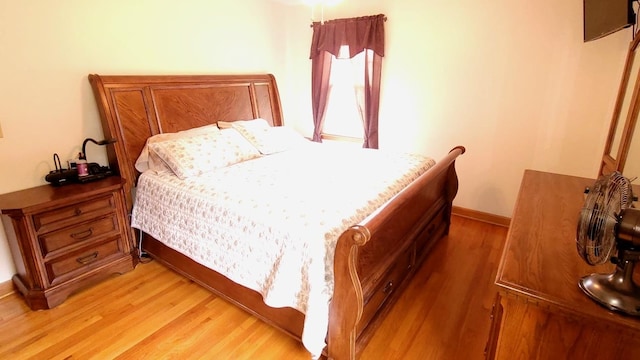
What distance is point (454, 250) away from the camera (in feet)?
8.86

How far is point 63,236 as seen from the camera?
2059mm

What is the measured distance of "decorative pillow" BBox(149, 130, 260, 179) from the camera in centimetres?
233

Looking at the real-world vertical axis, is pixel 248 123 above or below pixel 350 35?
below

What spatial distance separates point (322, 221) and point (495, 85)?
7.62 feet

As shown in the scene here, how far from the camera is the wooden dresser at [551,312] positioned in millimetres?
869

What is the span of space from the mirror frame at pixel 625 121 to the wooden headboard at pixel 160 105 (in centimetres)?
305

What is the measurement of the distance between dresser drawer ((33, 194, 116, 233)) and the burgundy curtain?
2.42 meters

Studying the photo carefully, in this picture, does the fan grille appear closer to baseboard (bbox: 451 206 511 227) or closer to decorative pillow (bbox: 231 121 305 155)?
baseboard (bbox: 451 206 511 227)

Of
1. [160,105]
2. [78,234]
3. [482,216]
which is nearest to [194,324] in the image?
[78,234]

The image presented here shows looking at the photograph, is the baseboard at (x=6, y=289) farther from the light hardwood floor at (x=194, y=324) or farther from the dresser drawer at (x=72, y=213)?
the dresser drawer at (x=72, y=213)

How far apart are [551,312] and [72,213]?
256cm

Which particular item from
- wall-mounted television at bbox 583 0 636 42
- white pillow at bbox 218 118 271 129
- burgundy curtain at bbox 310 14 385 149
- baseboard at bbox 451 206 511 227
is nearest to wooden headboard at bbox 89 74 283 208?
white pillow at bbox 218 118 271 129

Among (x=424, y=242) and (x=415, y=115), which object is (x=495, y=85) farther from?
(x=424, y=242)

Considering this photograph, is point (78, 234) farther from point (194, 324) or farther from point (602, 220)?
point (602, 220)
